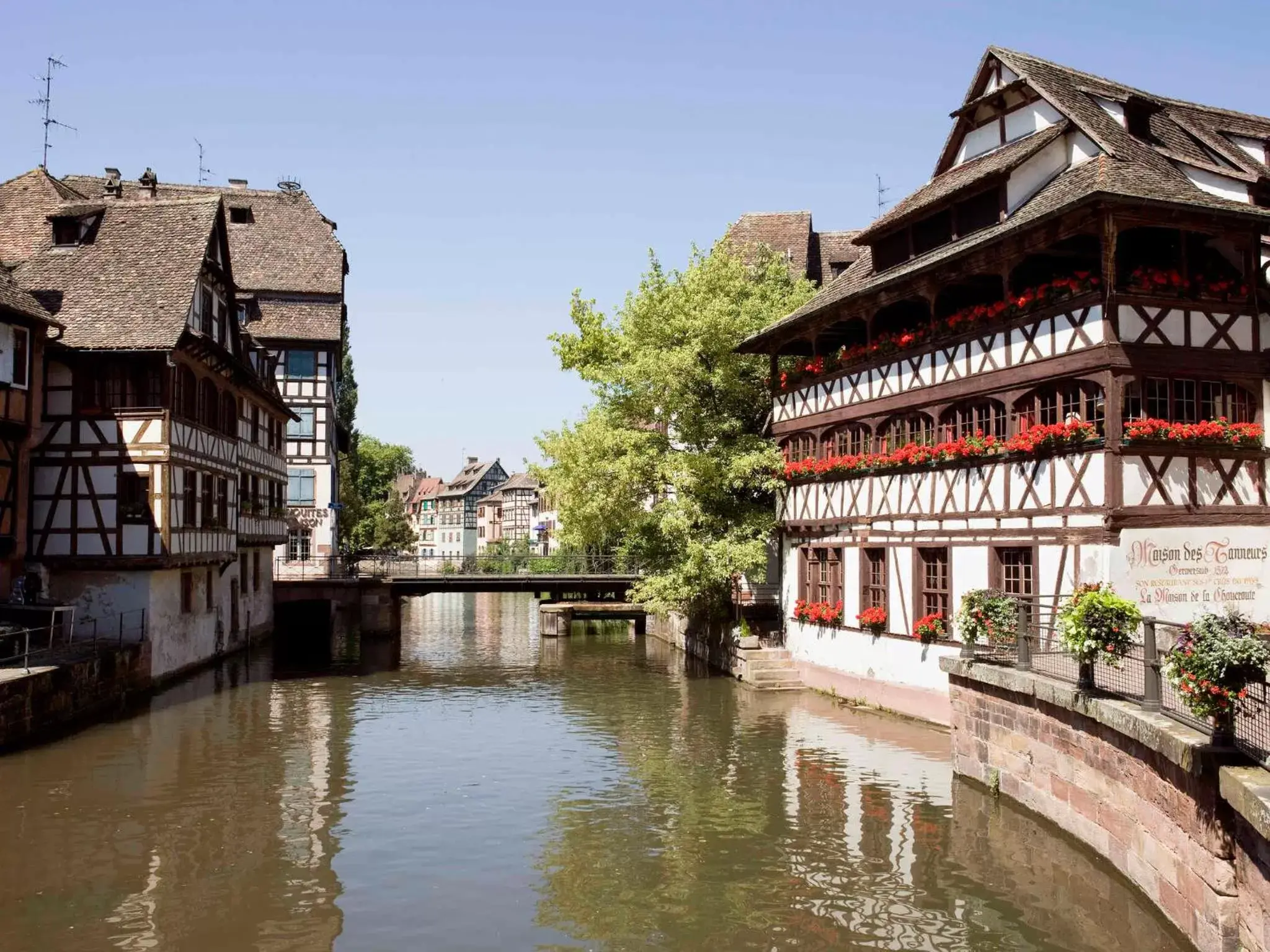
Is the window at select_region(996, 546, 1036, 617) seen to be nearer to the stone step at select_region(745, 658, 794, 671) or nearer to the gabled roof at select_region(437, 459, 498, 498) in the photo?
the stone step at select_region(745, 658, 794, 671)

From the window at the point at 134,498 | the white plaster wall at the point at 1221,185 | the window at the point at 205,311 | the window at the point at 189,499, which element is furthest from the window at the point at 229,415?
the white plaster wall at the point at 1221,185

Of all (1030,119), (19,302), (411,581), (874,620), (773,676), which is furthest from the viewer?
(411,581)

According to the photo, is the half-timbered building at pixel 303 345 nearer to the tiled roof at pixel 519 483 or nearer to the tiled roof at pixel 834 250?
the tiled roof at pixel 834 250

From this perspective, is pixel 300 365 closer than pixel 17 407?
No

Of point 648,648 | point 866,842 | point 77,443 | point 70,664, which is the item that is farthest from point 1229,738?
point 648,648

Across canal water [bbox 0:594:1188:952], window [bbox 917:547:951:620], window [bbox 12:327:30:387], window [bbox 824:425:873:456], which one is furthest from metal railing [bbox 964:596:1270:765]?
window [bbox 12:327:30:387]

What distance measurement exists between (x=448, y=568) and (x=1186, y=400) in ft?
105

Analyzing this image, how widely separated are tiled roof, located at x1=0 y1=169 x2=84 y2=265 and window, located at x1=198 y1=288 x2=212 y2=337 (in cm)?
444

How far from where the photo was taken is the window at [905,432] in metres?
24.8

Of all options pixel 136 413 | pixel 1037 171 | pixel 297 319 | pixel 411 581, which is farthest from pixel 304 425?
pixel 1037 171

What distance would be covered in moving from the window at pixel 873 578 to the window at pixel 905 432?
8.03ft

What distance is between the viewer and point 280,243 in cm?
5506

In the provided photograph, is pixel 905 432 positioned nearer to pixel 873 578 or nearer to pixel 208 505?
pixel 873 578

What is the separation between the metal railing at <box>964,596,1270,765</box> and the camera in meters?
10.8
